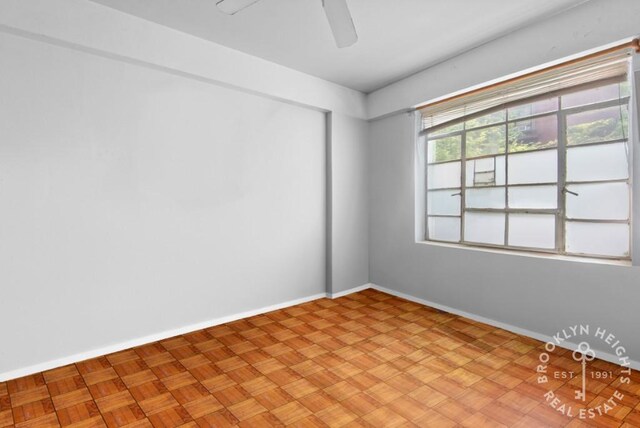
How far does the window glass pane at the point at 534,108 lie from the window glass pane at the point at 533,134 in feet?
0.21

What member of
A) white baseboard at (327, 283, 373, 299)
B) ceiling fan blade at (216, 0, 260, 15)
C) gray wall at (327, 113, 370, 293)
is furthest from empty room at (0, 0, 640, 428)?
gray wall at (327, 113, 370, 293)

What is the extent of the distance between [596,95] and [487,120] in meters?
0.92

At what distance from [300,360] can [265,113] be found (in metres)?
2.53

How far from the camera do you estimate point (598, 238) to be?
2744 mm

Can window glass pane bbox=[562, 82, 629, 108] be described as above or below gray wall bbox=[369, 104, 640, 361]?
above

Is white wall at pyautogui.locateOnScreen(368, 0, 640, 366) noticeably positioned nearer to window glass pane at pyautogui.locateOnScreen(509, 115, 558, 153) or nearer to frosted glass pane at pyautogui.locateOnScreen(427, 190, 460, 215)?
frosted glass pane at pyautogui.locateOnScreen(427, 190, 460, 215)

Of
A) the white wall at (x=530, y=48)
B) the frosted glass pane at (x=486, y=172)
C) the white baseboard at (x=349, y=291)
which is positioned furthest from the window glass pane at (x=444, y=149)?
the white baseboard at (x=349, y=291)

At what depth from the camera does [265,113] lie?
12.1ft

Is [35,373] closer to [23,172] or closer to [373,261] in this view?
[23,172]

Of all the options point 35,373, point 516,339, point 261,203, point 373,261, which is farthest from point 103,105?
point 516,339

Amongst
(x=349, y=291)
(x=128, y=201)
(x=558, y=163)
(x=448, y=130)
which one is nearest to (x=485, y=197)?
(x=558, y=163)

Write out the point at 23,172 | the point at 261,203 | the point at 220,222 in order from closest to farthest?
the point at 23,172 → the point at 220,222 → the point at 261,203

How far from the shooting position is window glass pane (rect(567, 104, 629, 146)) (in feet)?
8.55

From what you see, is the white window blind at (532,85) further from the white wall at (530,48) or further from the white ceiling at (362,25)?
the white ceiling at (362,25)
